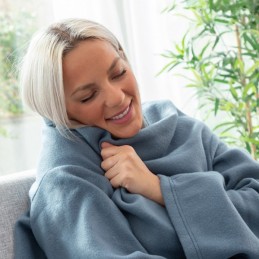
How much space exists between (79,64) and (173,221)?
0.49m

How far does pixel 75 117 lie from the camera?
146 centimetres

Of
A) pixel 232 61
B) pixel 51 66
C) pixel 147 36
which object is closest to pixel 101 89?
pixel 51 66

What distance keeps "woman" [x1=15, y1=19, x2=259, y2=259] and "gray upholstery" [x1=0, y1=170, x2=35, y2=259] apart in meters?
0.04

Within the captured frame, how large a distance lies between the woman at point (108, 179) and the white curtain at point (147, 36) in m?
1.24

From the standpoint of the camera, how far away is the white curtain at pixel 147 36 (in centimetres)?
271

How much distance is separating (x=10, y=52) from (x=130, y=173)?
4.26 ft

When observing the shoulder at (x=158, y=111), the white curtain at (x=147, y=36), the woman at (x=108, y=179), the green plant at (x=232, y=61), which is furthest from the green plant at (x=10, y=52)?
the woman at (x=108, y=179)

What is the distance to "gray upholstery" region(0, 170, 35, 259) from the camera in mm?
1366

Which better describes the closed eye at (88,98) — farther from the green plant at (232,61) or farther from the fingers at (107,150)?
the green plant at (232,61)

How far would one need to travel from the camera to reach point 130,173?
1.38 m

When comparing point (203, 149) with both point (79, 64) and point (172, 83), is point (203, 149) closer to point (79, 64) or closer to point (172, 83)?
point (79, 64)

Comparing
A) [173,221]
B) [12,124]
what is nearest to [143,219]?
[173,221]

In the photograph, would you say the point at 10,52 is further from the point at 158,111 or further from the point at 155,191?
the point at 155,191

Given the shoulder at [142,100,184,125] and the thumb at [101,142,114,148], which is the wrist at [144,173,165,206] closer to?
the thumb at [101,142,114,148]
